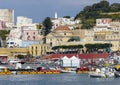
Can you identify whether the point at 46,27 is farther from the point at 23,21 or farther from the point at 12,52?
the point at 23,21

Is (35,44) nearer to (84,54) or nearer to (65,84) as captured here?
(84,54)

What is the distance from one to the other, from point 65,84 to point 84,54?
5179 centimetres

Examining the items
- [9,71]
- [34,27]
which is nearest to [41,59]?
[34,27]

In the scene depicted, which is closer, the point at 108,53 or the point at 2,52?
the point at 108,53

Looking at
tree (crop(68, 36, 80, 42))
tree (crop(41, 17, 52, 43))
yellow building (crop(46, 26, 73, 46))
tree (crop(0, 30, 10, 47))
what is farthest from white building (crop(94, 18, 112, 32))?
tree (crop(0, 30, 10, 47))

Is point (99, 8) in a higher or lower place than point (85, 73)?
higher

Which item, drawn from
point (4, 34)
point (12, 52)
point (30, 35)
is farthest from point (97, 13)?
point (12, 52)

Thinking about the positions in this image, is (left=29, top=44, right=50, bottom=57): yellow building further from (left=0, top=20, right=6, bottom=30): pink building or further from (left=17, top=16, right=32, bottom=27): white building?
(left=17, top=16, right=32, bottom=27): white building

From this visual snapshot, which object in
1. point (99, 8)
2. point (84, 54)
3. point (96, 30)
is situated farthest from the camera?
point (99, 8)

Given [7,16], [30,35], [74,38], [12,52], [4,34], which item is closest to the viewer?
[12,52]

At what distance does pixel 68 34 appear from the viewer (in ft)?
401

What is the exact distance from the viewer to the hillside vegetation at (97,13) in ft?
438

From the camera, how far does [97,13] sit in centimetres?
13625

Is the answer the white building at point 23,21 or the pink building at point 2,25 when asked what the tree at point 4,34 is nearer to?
the pink building at point 2,25
